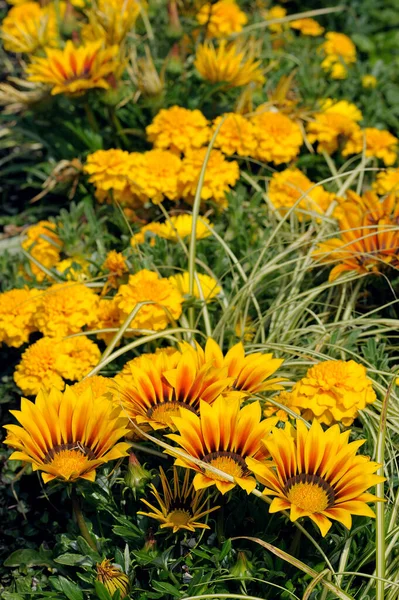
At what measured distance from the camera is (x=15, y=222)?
9.89ft

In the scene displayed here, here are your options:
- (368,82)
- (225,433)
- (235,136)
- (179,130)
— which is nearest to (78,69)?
(179,130)

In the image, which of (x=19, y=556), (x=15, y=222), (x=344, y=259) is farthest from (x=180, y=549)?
(x=15, y=222)

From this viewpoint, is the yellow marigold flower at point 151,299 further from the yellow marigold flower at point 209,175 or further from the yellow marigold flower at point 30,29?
the yellow marigold flower at point 30,29

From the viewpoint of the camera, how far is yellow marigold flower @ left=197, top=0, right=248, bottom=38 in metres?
3.33

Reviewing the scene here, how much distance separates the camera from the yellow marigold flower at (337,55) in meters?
3.42

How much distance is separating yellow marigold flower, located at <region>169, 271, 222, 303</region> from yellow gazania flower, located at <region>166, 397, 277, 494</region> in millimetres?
656

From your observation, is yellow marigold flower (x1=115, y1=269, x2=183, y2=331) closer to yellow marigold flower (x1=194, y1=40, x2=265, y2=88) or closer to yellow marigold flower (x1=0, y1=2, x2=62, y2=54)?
yellow marigold flower (x1=194, y1=40, x2=265, y2=88)

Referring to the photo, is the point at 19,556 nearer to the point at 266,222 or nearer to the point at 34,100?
the point at 266,222

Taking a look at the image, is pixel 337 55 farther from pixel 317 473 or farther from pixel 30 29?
pixel 317 473

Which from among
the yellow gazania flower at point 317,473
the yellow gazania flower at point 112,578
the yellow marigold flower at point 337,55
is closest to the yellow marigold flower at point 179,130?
the yellow marigold flower at point 337,55

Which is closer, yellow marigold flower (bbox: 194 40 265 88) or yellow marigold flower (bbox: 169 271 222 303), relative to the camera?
yellow marigold flower (bbox: 169 271 222 303)

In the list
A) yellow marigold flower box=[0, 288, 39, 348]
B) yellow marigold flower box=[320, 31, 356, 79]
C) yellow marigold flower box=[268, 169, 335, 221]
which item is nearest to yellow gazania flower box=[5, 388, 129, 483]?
Result: yellow marigold flower box=[0, 288, 39, 348]

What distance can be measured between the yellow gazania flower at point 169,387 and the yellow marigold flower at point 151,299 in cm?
35

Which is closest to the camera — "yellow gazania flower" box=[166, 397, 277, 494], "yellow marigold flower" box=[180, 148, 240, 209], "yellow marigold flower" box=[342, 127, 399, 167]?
"yellow gazania flower" box=[166, 397, 277, 494]
